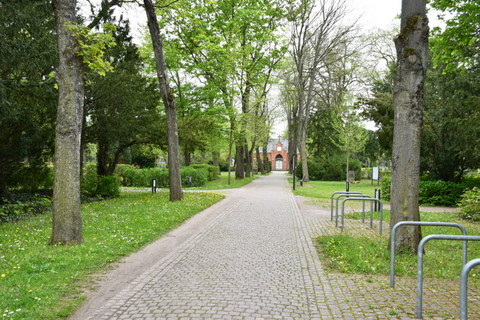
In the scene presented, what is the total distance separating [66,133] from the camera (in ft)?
24.0

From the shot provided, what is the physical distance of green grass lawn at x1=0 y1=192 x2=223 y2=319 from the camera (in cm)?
432

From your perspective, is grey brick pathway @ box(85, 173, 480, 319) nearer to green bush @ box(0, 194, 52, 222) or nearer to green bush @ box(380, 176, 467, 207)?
green bush @ box(0, 194, 52, 222)

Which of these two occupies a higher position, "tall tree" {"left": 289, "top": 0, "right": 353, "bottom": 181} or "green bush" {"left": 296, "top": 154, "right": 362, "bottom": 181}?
"tall tree" {"left": 289, "top": 0, "right": 353, "bottom": 181}

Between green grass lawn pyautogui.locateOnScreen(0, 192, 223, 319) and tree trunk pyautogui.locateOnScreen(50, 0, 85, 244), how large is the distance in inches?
20.7

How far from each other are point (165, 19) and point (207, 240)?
19366mm

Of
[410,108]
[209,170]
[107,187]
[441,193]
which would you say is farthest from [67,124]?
[209,170]

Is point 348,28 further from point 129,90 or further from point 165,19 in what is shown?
point 129,90

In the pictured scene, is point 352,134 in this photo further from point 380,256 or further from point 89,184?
point 380,256

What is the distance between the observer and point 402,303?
15.0 ft

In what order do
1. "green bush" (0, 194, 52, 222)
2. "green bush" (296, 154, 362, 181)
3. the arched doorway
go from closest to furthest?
"green bush" (0, 194, 52, 222) → "green bush" (296, 154, 362, 181) → the arched doorway

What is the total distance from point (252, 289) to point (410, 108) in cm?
424

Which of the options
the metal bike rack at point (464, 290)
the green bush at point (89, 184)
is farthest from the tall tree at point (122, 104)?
the metal bike rack at point (464, 290)

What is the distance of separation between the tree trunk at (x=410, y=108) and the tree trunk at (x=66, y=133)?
20.5ft

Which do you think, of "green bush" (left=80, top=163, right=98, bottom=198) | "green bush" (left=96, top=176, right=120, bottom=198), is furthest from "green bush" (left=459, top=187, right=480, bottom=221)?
"green bush" (left=80, top=163, right=98, bottom=198)
